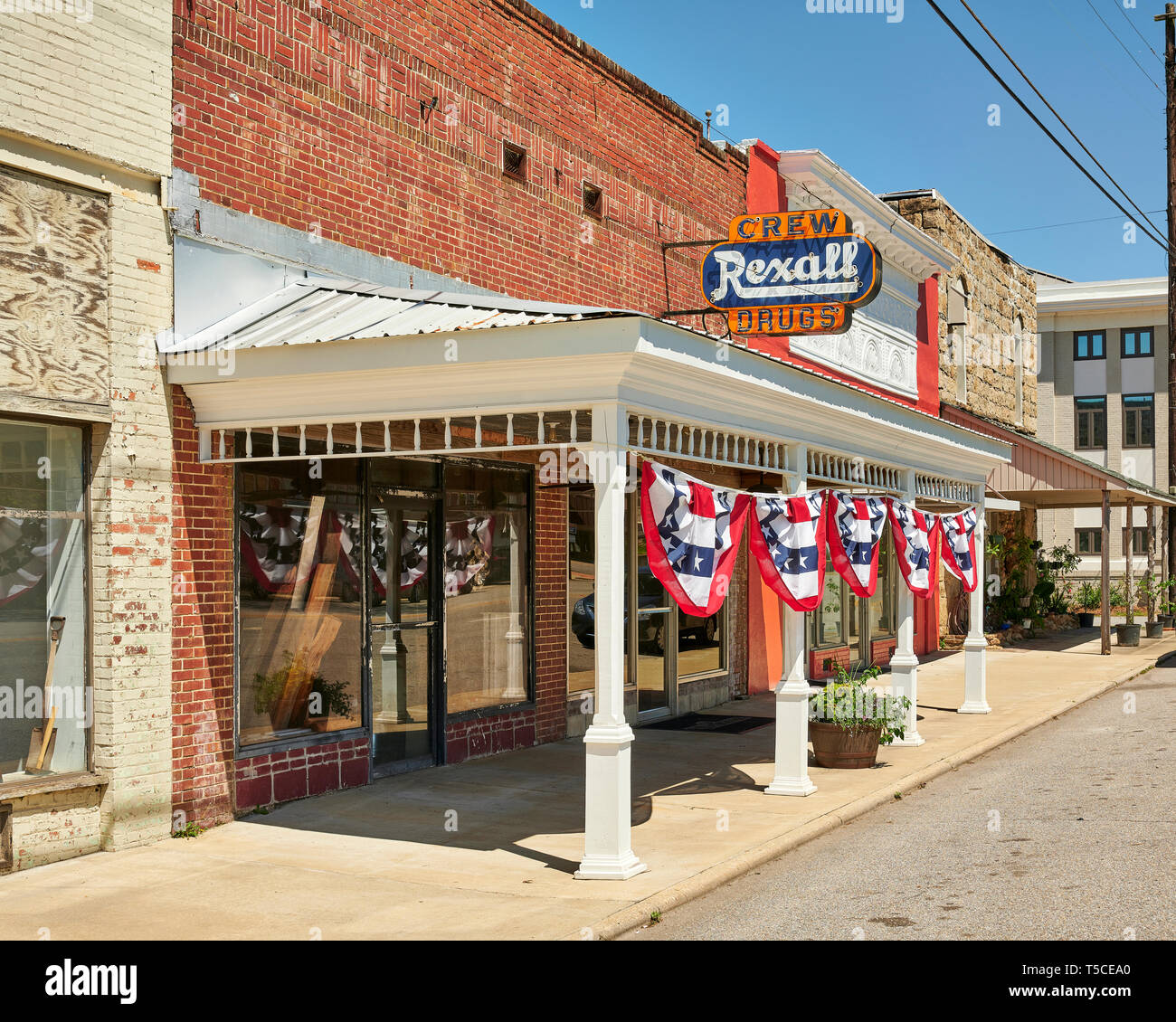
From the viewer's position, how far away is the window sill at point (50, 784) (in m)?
7.60

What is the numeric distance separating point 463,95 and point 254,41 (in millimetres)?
2783

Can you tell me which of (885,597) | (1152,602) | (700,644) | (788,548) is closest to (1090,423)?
(1152,602)

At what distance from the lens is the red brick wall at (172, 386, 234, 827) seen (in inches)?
339

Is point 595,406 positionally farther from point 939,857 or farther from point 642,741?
point 642,741

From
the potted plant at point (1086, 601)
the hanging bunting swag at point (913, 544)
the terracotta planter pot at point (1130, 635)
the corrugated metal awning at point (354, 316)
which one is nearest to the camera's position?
the corrugated metal awning at point (354, 316)

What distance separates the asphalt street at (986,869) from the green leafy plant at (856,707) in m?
0.76

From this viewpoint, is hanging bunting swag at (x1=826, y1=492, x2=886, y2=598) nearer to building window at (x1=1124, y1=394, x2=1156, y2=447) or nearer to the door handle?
the door handle

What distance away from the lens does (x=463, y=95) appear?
11.7 meters

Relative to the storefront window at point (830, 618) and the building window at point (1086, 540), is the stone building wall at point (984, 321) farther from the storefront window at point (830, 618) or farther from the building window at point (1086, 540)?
the building window at point (1086, 540)

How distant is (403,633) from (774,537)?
11.1 feet

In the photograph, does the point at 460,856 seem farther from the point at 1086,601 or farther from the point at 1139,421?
the point at 1139,421

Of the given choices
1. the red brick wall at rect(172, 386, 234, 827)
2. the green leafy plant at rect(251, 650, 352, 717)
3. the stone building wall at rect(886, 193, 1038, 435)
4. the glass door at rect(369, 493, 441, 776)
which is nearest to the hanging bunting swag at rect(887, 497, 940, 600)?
the glass door at rect(369, 493, 441, 776)

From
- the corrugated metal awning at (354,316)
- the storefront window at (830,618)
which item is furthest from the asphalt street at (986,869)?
the storefront window at (830,618)

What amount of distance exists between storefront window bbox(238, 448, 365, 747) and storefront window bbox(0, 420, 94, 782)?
1.32 meters
